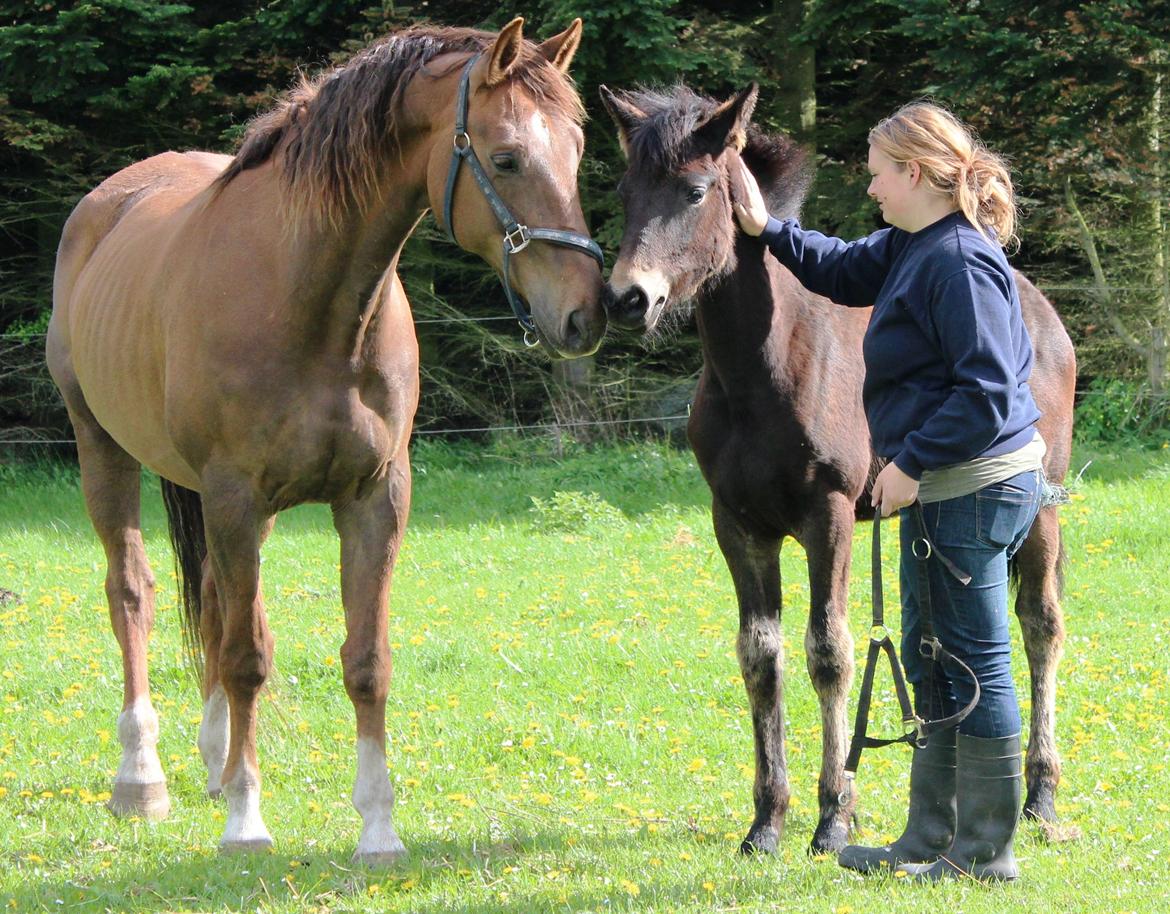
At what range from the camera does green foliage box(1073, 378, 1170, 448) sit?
39.9 ft

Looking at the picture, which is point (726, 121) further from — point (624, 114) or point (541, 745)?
point (541, 745)

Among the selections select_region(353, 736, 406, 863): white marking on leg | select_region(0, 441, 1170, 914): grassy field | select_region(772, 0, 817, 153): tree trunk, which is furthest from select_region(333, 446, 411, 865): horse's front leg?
select_region(772, 0, 817, 153): tree trunk

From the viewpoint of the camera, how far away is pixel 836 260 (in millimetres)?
4027

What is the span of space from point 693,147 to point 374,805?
2313mm

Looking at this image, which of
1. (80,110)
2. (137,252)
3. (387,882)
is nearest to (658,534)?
(137,252)

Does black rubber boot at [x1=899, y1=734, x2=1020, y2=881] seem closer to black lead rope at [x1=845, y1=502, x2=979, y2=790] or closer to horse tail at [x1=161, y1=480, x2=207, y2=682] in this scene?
black lead rope at [x1=845, y1=502, x2=979, y2=790]

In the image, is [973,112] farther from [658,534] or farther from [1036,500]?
[1036,500]

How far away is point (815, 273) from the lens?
13.3 ft

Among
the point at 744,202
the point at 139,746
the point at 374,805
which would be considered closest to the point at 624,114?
the point at 744,202

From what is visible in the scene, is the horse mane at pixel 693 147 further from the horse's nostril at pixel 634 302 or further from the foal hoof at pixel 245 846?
the foal hoof at pixel 245 846

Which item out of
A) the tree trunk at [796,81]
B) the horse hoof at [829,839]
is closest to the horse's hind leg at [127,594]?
the horse hoof at [829,839]

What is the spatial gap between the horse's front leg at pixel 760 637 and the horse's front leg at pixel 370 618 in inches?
43.7

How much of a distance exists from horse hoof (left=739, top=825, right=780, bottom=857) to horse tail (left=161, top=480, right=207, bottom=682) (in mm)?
2392

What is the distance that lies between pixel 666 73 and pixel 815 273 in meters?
8.52
